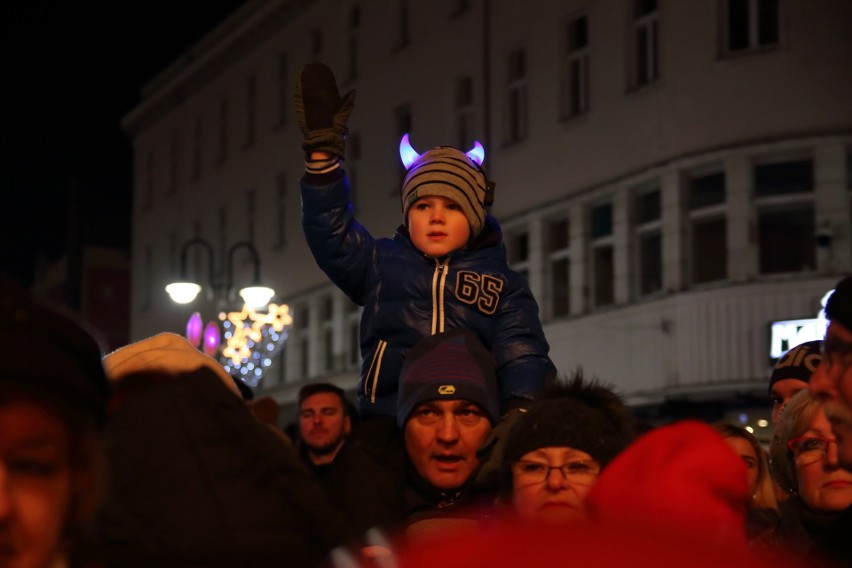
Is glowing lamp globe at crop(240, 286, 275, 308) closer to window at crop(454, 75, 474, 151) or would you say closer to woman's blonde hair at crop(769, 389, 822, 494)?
window at crop(454, 75, 474, 151)

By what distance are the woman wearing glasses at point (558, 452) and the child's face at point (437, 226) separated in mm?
1738

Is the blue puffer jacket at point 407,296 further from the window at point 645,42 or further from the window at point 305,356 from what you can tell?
the window at point 305,356

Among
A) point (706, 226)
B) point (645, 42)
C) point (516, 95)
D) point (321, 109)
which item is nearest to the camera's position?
point (321, 109)

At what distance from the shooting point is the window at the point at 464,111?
3281cm

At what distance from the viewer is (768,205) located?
25172 mm

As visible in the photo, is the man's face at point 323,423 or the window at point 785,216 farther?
the window at point 785,216

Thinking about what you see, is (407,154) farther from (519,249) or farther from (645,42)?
(519,249)

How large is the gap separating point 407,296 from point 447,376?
956mm

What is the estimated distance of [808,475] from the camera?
16.5 ft

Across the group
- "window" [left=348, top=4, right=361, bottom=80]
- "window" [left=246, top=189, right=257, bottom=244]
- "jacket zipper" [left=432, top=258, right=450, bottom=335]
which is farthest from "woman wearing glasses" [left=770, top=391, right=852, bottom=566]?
"window" [left=246, top=189, right=257, bottom=244]

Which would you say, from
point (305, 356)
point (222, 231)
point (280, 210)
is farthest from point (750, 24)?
point (222, 231)

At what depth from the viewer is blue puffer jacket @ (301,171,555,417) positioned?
611 cm

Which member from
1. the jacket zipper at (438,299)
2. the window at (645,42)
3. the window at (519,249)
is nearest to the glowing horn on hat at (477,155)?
the jacket zipper at (438,299)

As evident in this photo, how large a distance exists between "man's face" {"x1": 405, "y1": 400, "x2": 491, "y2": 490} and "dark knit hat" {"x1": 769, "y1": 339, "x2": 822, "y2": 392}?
2.05m
